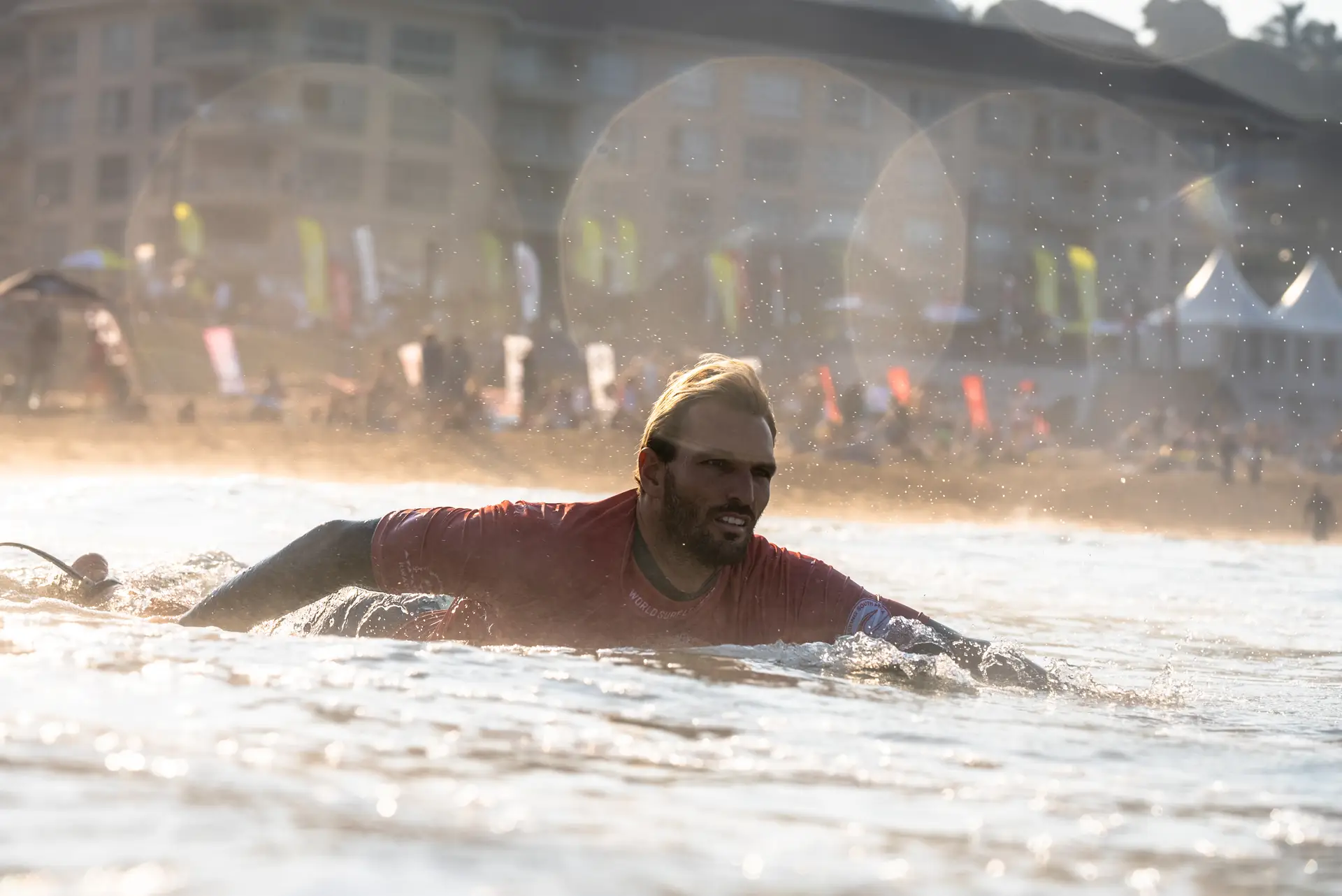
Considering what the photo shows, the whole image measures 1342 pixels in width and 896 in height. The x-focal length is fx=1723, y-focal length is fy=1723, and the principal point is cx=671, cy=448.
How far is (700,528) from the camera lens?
4922 mm

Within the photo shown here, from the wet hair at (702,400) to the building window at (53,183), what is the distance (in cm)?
5797

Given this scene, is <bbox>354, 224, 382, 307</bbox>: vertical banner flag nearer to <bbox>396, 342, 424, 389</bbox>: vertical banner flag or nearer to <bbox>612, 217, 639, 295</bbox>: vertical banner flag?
<bbox>612, 217, 639, 295</bbox>: vertical banner flag

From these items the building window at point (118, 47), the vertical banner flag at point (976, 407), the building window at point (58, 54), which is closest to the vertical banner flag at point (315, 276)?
the building window at point (118, 47)

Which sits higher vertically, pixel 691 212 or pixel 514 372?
pixel 691 212

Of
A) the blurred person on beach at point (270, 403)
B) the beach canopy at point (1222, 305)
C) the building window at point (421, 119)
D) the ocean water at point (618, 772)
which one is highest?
the building window at point (421, 119)

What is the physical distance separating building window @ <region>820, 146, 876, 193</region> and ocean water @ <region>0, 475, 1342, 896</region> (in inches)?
2220

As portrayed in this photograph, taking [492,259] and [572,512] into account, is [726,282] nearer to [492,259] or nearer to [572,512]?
[492,259]

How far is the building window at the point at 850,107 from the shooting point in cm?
6228

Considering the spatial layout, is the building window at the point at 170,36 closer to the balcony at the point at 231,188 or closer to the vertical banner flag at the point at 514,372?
the balcony at the point at 231,188

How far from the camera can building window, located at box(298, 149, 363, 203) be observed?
55094mm

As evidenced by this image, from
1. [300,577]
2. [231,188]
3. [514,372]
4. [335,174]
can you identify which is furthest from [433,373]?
[335,174]

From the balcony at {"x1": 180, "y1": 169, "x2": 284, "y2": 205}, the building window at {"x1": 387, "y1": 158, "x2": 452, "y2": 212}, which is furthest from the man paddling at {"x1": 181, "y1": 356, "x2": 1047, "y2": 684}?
the building window at {"x1": 387, "y1": 158, "x2": 452, "y2": 212}

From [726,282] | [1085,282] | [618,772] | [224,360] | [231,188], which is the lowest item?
[618,772]

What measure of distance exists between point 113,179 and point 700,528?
187 feet
